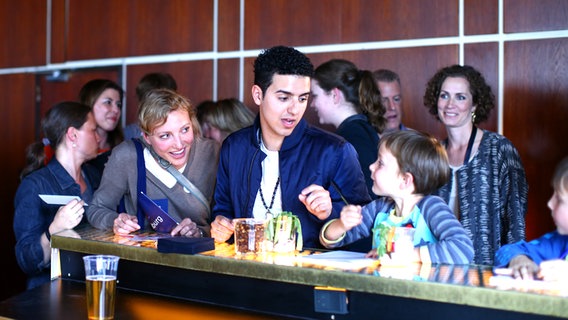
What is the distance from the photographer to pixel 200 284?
7.73ft

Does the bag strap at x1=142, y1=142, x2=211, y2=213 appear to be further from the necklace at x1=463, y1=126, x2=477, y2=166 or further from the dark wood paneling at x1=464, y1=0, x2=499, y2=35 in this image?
the dark wood paneling at x1=464, y1=0, x2=499, y2=35

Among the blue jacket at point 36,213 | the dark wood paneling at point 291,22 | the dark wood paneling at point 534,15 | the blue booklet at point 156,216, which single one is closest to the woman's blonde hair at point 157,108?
the blue booklet at point 156,216

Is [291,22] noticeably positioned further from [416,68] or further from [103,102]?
[103,102]

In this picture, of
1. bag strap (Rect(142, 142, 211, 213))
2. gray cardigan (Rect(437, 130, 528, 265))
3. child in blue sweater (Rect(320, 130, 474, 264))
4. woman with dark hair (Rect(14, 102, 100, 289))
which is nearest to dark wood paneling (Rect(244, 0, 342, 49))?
gray cardigan (Rect(437, 130, 528, 265))

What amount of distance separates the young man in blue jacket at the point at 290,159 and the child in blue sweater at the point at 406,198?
22 centimetres

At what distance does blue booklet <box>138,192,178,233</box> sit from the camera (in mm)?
2846

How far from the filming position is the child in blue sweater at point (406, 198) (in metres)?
2.37

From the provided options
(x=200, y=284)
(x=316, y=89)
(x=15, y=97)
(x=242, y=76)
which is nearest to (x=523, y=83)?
(x=316, y=89)

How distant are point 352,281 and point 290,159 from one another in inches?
38.6

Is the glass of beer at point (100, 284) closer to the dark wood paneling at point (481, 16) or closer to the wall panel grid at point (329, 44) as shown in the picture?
the wall panel grid at point (329, 44)

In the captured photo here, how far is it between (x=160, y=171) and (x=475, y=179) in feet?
5.43

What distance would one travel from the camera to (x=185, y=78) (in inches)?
238

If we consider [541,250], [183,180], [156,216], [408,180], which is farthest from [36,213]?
[541,250]

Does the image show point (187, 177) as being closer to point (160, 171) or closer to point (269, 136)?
point (160, 171)
